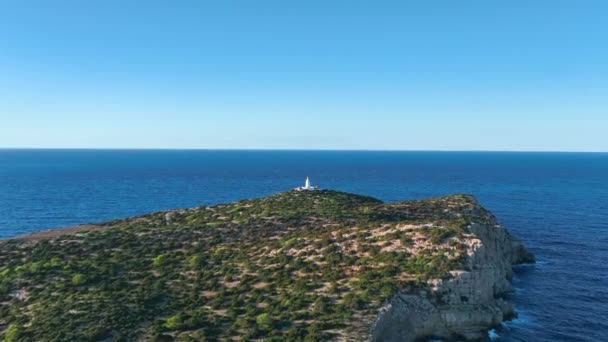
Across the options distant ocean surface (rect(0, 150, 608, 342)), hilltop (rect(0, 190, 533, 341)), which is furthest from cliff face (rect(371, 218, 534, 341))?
distant ocean surface (rect(0, 150, 608, 342))

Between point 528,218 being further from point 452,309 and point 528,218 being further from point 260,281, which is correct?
point 260,281

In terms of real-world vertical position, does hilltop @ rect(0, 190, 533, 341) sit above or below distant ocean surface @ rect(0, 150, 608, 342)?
above

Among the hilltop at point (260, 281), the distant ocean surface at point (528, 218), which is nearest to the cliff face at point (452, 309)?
the hilltop at point (260, 281)

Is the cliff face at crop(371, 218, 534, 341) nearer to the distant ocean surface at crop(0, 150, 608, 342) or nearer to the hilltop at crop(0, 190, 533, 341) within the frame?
the hilltop at crop(0, 190, 533, 341)

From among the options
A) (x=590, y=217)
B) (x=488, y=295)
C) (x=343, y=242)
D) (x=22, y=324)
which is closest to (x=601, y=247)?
(x=590, y=217)

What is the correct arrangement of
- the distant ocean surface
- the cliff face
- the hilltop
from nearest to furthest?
1. the hilltop
2. the cliff face
3. the distant ocean surface

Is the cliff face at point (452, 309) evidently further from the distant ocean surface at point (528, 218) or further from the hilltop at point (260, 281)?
the distant ocean surface at point (528, 218)
